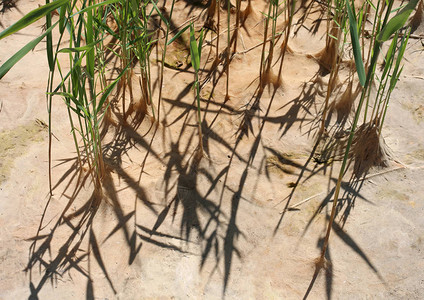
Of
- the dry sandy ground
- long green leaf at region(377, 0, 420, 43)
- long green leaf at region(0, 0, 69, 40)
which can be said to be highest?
long green leaf at region(377, 0, 420, 43)

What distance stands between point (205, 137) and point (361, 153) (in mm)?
587

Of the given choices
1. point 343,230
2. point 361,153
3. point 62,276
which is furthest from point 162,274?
point 361,153

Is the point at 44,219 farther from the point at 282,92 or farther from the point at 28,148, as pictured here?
the point at 282,92

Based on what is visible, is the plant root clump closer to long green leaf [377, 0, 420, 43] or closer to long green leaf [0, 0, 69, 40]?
long green leaf [377, 0, 420, 43]

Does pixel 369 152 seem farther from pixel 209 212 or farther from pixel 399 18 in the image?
pixel 399 18

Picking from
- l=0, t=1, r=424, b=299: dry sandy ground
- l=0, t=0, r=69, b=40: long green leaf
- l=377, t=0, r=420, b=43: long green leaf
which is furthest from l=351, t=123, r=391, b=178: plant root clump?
l=0, t=0, r=69, b=40: long green leaf

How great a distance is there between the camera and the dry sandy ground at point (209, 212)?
1.62 m

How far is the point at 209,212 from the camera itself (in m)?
1.80

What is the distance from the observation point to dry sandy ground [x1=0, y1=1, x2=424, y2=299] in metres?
1.62

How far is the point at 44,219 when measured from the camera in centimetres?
175

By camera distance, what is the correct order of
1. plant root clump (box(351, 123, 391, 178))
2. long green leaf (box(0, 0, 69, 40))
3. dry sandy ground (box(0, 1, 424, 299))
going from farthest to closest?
plant root clump (box(351, 123, 391, 178)) → dry sandy ground (box(0, 1, 424, 299)) → long green leaf (box(0, 0, 69, 40))

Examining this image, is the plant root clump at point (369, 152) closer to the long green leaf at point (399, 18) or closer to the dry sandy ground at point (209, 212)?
the dry sandy ground at point (209, 212)

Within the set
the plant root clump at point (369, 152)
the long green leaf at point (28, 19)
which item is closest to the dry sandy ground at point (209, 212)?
the plant root clump at point (369, 152)

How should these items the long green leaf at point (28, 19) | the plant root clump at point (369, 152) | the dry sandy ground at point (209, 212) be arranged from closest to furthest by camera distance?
1. the long green leaf at point (28, 19)
2. the dry sandy ground at point (209, 212)
3. the plant root clump at point (369, 152)
